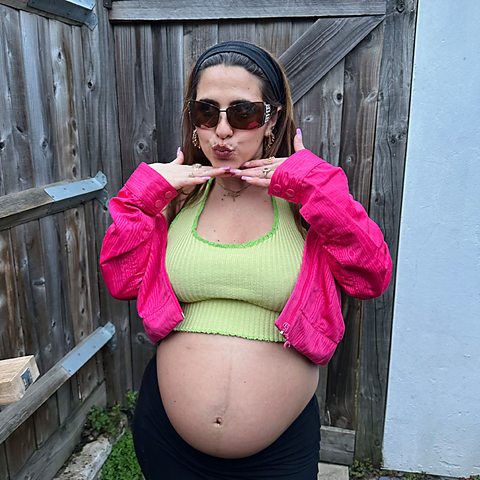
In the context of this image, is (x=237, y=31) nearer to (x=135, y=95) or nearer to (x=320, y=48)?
(x=320, y=48)

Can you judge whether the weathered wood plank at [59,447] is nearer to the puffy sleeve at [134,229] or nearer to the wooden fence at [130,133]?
the wooden fence at [130,133]

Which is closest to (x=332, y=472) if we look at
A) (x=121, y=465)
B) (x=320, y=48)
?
(x=121, y=465)

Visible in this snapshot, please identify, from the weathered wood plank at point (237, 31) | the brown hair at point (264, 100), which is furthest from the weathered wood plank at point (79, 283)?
the weathered wood plank at point (237, 31)

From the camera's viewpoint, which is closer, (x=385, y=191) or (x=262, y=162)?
(x=262, y=162)

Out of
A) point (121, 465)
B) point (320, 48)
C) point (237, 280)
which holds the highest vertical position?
point (320, 48)

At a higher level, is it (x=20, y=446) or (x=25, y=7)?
(x=25, y=7)

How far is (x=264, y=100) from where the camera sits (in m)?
1.46

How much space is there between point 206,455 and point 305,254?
71cm

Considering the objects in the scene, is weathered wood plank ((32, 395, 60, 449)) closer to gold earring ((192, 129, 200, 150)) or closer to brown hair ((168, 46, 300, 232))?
brown hair ((168, 46, 300, 232))

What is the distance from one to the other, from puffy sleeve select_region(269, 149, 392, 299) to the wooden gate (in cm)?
88

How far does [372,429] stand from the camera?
8.50 ft

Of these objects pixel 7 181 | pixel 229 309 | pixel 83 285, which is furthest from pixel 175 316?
pixel 83 285

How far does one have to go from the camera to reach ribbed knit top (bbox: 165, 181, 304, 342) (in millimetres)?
1459

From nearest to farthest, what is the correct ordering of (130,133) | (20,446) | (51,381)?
(20,446) → (51,381) → (130,133)
